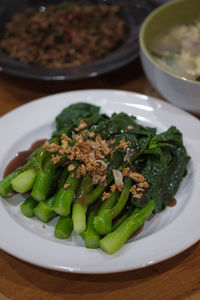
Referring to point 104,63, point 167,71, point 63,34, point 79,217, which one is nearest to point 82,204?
point 79,217

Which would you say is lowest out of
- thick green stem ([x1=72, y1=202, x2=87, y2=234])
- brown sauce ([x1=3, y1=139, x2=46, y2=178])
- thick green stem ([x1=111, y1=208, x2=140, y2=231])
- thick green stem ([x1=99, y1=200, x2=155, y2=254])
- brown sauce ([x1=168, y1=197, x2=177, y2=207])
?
brown sauce ([x1=168, y1=197, x2=177, y2=207])

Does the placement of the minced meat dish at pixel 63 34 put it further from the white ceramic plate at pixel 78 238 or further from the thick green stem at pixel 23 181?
the thick green stem at pixel 23 181

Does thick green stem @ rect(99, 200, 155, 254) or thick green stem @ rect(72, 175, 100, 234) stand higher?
thick green stem @ rect(72, 175, 100, 234)

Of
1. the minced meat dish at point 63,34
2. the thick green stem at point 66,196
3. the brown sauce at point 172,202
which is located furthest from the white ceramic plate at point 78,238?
the minced meat dish at point 63,34

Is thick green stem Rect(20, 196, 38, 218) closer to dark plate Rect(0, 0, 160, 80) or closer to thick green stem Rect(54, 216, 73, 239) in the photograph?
thick green stem Rect(54, 216, 73, 239)

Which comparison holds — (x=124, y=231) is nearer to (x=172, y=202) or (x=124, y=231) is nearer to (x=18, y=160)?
(x=172, y=202)

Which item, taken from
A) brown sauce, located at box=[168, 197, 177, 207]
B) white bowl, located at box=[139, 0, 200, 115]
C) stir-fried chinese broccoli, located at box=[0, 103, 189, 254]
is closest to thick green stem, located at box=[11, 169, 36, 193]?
stir-fried chinese broccoli, located at box=[0, 103, 189, 254]

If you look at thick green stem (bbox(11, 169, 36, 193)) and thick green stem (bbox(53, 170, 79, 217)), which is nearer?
thick green stem (bbox(53, 170, 79, 217))
